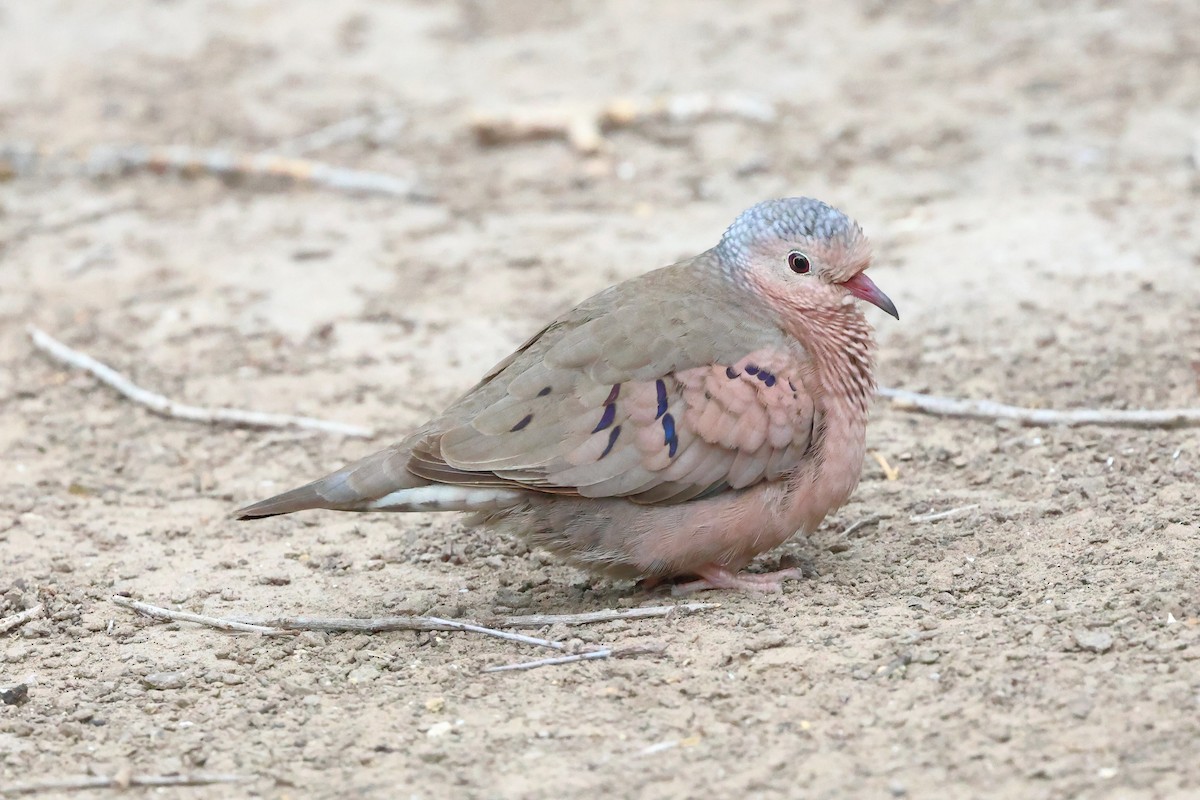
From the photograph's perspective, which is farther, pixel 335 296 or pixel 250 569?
pixel 335 296

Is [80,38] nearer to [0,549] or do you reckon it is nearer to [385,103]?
[385,103]

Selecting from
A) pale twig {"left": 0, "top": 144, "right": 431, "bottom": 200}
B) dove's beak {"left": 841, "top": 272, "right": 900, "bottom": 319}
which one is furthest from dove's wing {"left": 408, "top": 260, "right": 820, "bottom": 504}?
pale twig {"left": 0, "top": 144, "right": 431, "bottom": 200}

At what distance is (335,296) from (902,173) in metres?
2.84

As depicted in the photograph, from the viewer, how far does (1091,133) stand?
7328 mm

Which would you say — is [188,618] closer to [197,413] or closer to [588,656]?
[588,656]

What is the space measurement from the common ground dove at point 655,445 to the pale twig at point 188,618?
0.31 meters

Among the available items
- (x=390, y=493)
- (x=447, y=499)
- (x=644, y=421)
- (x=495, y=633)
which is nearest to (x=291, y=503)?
(x=390, y=493)

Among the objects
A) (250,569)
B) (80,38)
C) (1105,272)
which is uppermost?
(80,38)

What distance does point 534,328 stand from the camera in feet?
20.1

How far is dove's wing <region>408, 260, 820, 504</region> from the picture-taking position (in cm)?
389

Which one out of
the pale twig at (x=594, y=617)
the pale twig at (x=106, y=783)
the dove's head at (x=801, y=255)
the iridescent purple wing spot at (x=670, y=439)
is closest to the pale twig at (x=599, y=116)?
the dove's head at (x=801, y=255)

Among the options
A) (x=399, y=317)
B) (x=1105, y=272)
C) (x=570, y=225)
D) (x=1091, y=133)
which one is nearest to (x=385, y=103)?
(x=570, y=225)

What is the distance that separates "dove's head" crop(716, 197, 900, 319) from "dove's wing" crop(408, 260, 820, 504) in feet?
0.76

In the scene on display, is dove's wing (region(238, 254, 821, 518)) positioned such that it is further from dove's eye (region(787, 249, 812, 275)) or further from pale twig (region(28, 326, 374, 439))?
pale twig (region(28, 326, 374, 439))
